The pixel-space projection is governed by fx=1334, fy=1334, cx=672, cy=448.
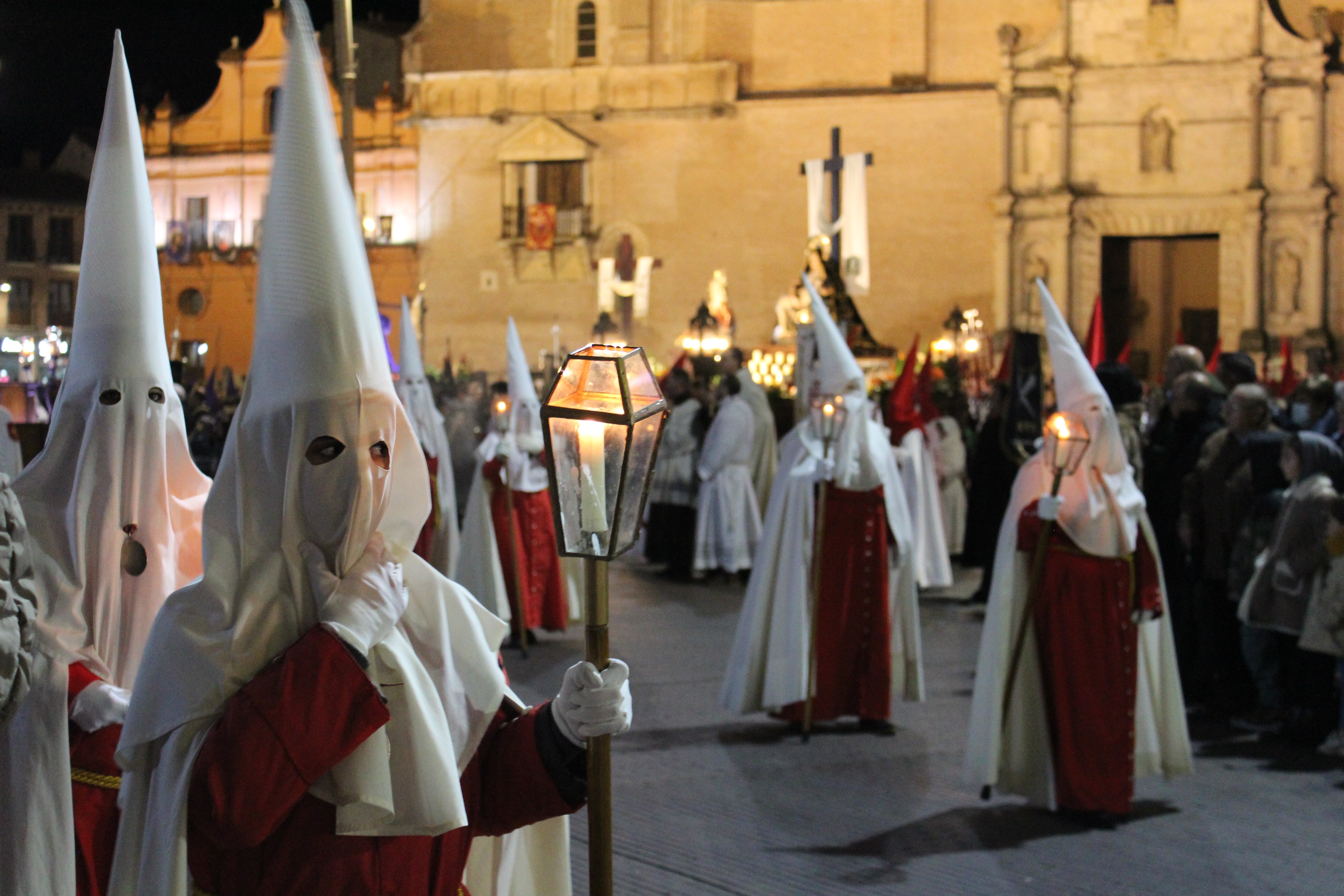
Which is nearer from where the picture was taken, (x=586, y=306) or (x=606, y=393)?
(x=606, y=393)

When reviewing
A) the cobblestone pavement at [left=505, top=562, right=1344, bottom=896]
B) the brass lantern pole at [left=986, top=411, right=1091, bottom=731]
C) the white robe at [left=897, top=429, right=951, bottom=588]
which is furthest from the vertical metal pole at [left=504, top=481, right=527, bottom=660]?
the brass lantern pole at [left=986, top=411, right=1091, bottom=731]

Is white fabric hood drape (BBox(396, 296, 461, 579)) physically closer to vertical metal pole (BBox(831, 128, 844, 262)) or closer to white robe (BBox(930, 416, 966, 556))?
white robe (BBox(930, 416, 966, 556))

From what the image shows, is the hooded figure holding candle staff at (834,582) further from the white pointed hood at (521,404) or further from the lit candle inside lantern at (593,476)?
the lit candle inside lantern at (593,476)

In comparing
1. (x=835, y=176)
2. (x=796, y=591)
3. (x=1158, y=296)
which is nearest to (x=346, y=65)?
(x=796, y=591)

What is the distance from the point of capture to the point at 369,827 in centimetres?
234

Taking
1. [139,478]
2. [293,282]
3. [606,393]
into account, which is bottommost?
[139,478]

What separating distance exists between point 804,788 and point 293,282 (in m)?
4.92

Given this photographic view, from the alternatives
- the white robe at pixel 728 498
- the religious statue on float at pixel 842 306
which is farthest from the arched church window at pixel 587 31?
the white robe at pixel 728 498

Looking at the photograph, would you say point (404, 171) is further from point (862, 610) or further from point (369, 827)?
point (369, 827)

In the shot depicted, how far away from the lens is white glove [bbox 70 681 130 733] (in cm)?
310

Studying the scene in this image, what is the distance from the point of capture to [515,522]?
1059 cm

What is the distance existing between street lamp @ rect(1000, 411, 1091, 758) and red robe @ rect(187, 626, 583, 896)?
403 cm

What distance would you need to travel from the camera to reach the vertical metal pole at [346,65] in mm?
9570

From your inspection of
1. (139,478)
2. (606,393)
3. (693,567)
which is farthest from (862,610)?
(693,567)
